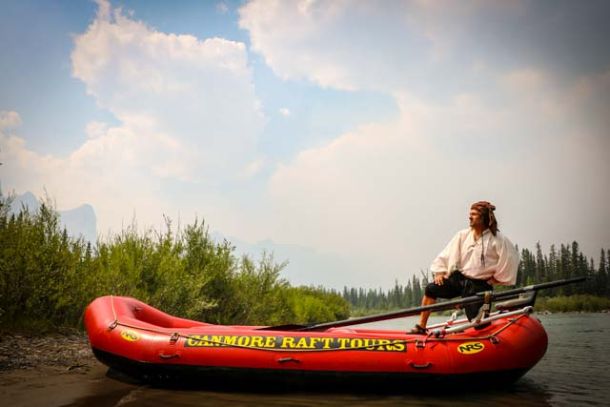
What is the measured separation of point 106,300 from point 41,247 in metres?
2.34

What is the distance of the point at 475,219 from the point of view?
20.9ft

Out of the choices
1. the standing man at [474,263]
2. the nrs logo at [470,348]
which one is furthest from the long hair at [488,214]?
the nrs logo at [470,348]

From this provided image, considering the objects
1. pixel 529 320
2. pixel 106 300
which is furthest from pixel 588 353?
pixel 106 300

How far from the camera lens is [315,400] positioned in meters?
4.81

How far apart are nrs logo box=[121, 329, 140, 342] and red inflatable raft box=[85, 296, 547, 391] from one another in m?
0.01

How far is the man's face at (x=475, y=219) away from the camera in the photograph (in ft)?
20.8

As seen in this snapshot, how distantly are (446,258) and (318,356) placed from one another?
246 cm

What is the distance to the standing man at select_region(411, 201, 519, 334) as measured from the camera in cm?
623

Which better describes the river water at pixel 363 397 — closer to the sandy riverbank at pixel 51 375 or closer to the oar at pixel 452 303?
the sandy riverbank at pixel 51 375

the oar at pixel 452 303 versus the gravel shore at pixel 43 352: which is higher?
the oar at pixel 452 303

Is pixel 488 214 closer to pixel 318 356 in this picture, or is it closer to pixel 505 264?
pixel 505 264

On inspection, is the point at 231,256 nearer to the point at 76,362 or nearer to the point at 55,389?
the point at 76,362

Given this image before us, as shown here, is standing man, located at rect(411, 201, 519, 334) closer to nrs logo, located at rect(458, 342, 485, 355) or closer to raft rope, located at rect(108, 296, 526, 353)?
raft rope, located at rect(108, 296, 526, 353)

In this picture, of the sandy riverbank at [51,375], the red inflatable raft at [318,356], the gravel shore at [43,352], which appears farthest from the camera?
the gravel shore at [43,352]
